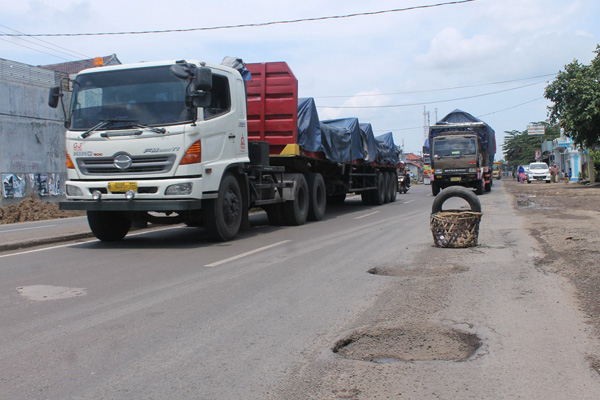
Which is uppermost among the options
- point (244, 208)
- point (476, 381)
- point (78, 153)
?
point (78, 153)

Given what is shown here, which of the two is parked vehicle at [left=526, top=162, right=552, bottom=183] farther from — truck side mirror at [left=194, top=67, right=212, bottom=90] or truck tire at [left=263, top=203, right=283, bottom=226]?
truck side mirror at [left=194, top=67, right=212, bottom=90]

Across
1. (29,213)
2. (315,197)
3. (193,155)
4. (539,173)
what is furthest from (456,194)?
(539,173)

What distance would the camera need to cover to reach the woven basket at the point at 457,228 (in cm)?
846

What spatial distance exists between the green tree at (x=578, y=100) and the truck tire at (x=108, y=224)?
75.7ft

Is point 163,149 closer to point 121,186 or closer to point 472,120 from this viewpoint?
point 121,186

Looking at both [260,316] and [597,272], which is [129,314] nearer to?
[260,316]

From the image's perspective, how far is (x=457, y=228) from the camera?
847cm

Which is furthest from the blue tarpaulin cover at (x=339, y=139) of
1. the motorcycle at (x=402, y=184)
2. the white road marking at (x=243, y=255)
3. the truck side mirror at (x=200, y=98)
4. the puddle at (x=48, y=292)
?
the motorcycle at (x=402, y=184)

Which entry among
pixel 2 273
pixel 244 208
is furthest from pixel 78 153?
pixel 244 208

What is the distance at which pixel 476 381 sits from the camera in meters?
3.33

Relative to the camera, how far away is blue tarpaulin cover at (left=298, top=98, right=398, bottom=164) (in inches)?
516

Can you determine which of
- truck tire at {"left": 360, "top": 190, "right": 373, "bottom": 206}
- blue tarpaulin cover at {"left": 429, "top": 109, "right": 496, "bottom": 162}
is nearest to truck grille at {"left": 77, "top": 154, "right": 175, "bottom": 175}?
truck tire at {"left": 360, "top": 190, "right": 373, "bottom": 206}

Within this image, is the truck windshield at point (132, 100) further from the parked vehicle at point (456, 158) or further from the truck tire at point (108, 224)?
the parked vehicle at point (456, 158)

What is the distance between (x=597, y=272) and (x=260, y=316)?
3.97 metres
